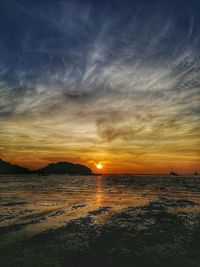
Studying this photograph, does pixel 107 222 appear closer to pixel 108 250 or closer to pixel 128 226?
pixel 128 226

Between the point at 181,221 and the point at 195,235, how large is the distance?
14.6ft

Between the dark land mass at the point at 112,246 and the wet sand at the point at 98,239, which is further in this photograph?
the wet sand at the point at 98,239

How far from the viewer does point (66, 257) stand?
34.9ft

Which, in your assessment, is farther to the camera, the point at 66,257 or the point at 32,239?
the point at 32,239

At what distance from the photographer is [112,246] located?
40.6 feet

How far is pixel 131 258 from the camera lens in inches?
421

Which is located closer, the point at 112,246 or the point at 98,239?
the point at 112,246

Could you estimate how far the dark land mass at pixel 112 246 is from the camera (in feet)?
33.4

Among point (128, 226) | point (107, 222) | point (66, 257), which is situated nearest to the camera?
point (66, 257)

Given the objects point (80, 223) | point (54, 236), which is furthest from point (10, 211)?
point (54, 236)

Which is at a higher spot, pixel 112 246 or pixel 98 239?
pixel 98 239

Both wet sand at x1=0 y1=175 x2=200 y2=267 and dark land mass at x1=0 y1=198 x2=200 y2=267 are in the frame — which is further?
wet sand at x1=0 y1=175 x2=200 y2=267

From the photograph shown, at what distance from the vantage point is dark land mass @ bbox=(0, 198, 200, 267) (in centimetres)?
1017

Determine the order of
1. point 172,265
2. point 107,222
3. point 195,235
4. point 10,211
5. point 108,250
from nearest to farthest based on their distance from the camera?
point 172,265, point 108,250, point 195,235, point 107,222, point 10,211
